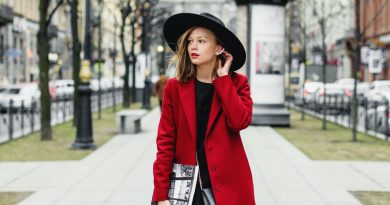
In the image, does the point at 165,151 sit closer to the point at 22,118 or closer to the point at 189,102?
the point at 189,102

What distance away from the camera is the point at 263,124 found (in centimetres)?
2222

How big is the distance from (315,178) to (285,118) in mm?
11322

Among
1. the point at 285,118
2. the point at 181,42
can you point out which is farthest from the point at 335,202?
the point at 285,118

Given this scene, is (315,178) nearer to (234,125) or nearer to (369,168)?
(369,168)

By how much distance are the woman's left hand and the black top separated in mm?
103

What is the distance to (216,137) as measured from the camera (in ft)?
13.1

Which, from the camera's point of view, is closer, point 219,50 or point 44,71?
point 219,50

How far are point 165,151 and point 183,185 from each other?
227 millimetres

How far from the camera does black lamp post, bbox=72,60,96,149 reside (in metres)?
15.0

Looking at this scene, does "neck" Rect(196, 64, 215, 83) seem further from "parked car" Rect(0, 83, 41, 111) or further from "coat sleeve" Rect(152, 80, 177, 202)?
"parked car" Rect(0, 83, 41, 111)

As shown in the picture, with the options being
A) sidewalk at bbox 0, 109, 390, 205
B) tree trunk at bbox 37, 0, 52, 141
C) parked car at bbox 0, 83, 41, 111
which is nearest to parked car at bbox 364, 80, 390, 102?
parked car at bbox 0, 83, 41, 111

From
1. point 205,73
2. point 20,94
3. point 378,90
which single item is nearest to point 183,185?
point 205,73

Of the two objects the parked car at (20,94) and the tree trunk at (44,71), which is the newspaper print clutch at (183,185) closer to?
the tree trunk at (44,71)

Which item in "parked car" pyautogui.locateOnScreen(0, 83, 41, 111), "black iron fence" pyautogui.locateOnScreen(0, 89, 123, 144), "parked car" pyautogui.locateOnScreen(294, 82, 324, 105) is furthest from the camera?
"parked car" pyautogui.locateOnScreen(294, 82, 324, 105)
